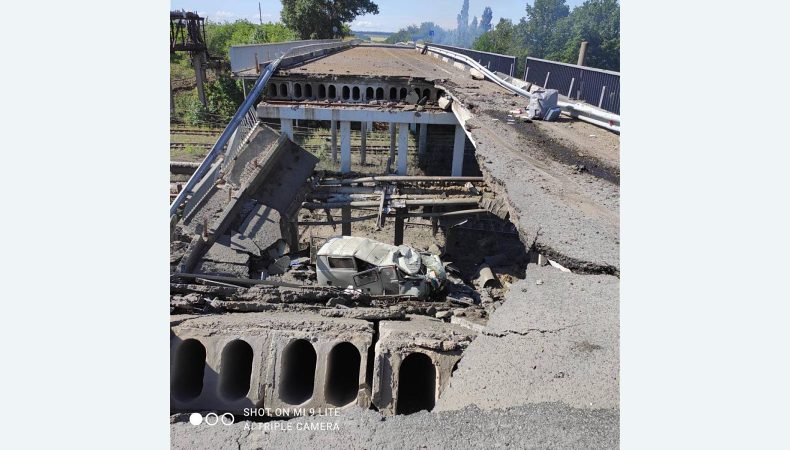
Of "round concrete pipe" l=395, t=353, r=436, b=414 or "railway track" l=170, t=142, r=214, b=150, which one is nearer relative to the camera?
"round concrete pipe" l=395, t=353, r=436, b=414

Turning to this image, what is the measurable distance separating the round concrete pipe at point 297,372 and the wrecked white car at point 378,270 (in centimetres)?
323

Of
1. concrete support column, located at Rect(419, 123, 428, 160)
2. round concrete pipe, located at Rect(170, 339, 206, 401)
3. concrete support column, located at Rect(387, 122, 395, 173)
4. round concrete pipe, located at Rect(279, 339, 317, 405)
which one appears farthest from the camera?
concrete support column, located at Rect(419, 123, 428, 160)

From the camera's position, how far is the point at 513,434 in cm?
343

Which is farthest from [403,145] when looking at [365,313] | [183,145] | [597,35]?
[597,35]

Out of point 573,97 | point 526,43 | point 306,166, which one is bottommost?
point 306,166

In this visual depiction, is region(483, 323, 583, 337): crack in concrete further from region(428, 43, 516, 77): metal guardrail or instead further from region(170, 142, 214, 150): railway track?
region(170, 142, 214, 150): railway track

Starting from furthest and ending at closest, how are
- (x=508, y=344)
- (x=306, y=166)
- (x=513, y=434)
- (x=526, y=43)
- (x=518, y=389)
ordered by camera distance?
1. (x=526, y=43)
2. (x=306, y=166)
3. (x=508, y=344)
4. (x=518, y=389)
5. (x=513, y=434)

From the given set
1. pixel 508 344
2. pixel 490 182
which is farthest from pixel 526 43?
pixel 508 344

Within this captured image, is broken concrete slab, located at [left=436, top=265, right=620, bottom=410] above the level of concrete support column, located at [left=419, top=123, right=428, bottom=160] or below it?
below

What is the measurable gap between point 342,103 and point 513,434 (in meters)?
14.3

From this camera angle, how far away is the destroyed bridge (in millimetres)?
4453

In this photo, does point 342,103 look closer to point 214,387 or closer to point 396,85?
point 396,85

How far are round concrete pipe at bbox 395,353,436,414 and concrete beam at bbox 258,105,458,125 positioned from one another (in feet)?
36.5

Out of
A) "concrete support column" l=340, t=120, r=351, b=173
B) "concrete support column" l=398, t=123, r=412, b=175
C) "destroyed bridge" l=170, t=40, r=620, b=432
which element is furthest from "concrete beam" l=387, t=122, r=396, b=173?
"concrete support column" l=340, t=120, r=351, b=173
